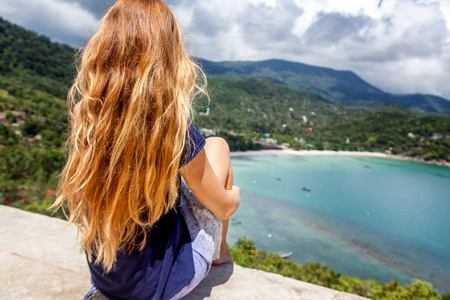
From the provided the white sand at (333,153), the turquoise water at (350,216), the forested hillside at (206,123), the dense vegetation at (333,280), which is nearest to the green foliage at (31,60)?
the forested hillside at (206,123)

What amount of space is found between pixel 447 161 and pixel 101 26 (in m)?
58.6

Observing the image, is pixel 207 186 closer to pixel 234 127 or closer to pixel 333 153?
pixel 234 127

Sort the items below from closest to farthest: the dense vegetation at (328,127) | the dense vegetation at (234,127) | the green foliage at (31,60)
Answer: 1. the dense vegetation at (234,127)
2. the green foliage at (31,60)
3. the dense vegetation at (328,127)

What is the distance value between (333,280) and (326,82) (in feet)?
615

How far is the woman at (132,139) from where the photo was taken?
76 centimetres

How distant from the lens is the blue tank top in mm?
895

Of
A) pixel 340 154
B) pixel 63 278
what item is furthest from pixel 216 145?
pixel 340 154

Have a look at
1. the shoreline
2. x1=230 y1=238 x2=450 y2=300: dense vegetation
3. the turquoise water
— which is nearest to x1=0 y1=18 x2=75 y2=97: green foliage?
the turquoise water

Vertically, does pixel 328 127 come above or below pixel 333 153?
above

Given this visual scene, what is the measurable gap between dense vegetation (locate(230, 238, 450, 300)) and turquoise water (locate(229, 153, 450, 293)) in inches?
176

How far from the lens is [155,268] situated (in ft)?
3.02

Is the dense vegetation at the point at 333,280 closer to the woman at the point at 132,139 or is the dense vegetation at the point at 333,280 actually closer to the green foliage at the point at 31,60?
the woman at the point at 132,139

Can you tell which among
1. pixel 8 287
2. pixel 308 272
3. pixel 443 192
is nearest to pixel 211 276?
pixel 8 287

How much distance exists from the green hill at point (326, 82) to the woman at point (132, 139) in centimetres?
15077
